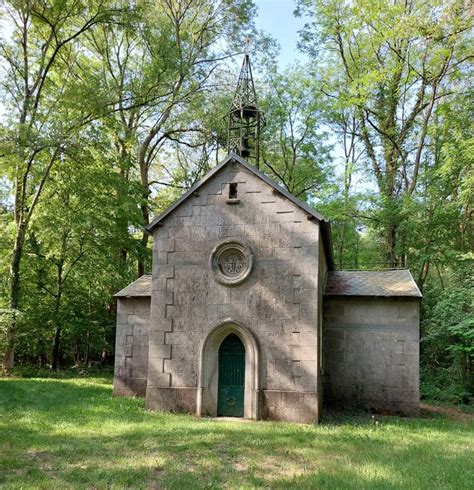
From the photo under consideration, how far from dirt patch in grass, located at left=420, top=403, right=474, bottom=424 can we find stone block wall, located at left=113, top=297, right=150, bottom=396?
10006 millimetres

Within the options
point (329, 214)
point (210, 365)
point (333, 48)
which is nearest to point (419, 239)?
point (329, 214)

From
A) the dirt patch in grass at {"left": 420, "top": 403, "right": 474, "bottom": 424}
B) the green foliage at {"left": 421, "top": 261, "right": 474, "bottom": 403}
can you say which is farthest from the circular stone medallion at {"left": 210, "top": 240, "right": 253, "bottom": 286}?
the green foliage at {"left": 421, "top": 261, "right": 474, "bottom": 403}

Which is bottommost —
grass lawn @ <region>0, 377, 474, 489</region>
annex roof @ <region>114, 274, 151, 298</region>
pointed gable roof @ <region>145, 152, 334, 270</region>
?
grass lawn @ <region>0, 377, 474, 489</region>

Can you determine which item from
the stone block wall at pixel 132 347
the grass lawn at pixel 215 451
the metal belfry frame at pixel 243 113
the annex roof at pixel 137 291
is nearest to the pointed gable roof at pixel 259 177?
the metal belfry frame at pixel 243 113

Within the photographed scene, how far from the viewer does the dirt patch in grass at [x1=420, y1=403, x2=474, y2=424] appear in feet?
50.1

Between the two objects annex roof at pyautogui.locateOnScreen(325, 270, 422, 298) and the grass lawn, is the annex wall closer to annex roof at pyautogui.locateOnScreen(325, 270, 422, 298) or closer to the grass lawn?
the grass lawn

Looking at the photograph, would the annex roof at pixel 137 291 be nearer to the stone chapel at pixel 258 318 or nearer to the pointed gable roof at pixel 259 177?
the stone chapel at pixel 258 318

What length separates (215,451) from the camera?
376 inches

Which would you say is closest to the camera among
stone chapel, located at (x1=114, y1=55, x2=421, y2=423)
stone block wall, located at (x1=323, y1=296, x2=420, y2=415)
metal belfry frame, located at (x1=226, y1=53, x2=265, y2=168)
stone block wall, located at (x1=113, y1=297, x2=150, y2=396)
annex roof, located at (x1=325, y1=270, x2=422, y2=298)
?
Result: stone chapel, located at (x1=114, y1=55, x2=421, y2=423)

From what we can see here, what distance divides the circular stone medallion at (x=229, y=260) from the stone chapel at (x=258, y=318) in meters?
0.03

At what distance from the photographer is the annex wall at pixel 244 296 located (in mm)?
13266

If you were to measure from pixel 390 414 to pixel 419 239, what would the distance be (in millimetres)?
11657

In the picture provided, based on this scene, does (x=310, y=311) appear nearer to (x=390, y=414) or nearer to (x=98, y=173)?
(x=390, y=414)

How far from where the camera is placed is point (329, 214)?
27.8 metres
